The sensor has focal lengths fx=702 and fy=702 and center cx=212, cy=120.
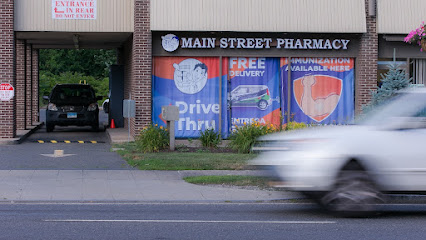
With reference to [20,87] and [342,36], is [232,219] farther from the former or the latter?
[20,87]

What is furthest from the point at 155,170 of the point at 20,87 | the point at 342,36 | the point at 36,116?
the point at 36,116

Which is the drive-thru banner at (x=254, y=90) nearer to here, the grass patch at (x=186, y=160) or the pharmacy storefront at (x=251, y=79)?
the pharmacy storefront at (x=251, y=79)

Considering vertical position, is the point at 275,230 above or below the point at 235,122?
below

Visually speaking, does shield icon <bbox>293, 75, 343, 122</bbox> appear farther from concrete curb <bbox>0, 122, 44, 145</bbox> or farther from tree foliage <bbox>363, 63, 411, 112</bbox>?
concrete curb <bbox>0, 122, 44, 145</bbox>

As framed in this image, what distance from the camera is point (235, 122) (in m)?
21.9

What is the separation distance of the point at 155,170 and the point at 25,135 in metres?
9.35

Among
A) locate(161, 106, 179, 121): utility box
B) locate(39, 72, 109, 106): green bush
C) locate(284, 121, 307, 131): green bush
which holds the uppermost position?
locate(39, 72, 109, 106): green bush

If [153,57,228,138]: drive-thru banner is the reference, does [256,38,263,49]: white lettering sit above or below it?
above

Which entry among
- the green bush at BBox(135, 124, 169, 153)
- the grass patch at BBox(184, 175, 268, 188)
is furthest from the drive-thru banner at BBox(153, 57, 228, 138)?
the grass patch at BBox(184, 175, 268, 188)

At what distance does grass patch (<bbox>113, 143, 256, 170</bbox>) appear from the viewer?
1575 centimetres

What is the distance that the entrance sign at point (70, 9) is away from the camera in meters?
21.4

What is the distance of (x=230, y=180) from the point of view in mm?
13875

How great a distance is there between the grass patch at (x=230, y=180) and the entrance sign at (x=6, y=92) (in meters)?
8.79

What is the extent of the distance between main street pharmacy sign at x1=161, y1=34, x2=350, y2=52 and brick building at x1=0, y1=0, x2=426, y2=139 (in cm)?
3
